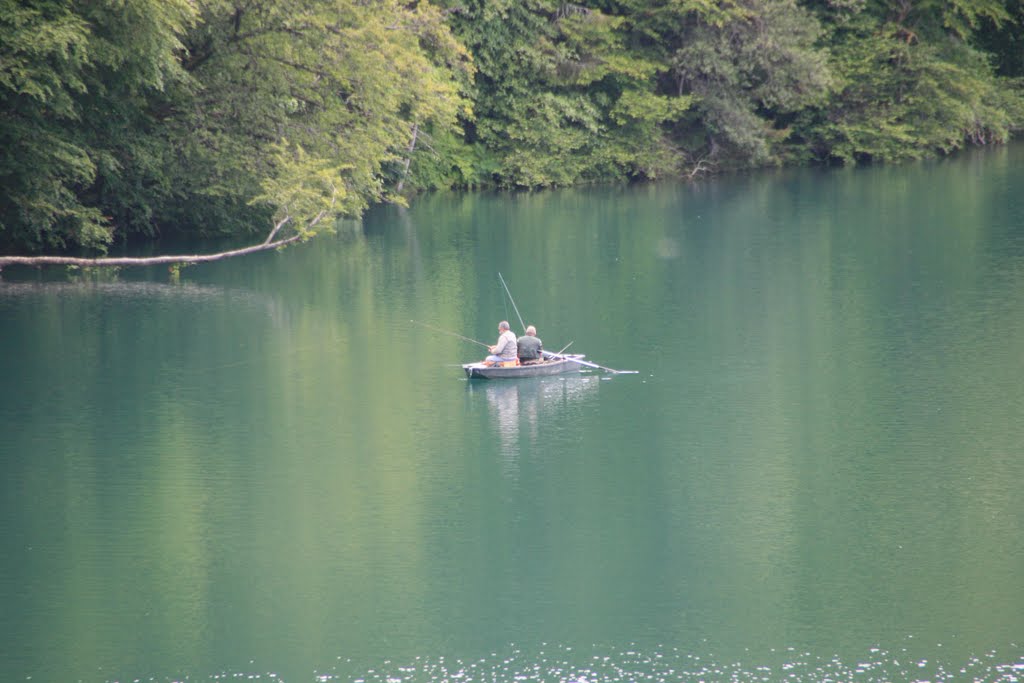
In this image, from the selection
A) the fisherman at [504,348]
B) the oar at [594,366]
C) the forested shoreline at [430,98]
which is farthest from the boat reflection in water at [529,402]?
the forested shoreline at [430,98]

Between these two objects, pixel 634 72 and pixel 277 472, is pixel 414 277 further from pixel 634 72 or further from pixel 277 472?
pixel 634 72

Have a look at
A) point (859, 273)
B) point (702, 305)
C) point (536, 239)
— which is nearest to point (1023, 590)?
point (702, 305)

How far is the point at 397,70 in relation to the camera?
32.5 meters

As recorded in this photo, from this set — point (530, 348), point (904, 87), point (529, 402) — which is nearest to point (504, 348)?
point (530, 348)

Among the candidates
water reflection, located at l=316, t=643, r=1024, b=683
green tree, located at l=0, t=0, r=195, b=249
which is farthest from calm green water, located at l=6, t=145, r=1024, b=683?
green tree, located at l=0, t=0, r=195, b=249

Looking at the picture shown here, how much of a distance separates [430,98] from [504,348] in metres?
15.5

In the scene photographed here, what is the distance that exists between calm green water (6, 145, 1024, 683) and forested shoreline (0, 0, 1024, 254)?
3635mm

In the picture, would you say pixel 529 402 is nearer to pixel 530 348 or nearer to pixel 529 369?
pixel 529 369

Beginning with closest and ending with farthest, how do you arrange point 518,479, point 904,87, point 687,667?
point 687,667, point 518,479, point 904,87

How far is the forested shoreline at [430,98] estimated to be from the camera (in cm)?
2739

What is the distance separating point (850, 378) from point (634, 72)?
2909 cm

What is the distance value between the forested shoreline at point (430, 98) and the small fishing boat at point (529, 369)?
814 cm

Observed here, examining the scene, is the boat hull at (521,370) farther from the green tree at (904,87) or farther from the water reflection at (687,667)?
the green tree at (904,87)

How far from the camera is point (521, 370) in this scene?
763 inches
